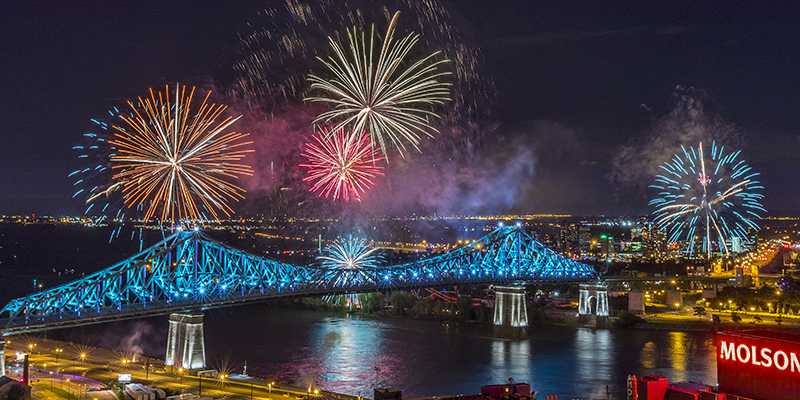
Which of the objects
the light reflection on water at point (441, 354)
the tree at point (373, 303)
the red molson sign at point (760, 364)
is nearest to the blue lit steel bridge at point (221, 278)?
the light reflection on water at point (441, 354)

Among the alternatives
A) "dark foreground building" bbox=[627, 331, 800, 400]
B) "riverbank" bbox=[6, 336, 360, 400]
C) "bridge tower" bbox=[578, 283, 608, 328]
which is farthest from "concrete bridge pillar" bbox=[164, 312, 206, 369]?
"bridge tower" bbox=[578, 283, 608, 328]

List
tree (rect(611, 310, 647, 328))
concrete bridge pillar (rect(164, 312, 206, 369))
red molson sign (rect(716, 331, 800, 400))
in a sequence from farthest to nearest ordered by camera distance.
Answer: tree (rect(611, 310, 647, 328)) < concrete bridge pillar (rect(164, 312, 206, 369)) < red molson sign (rect(716, 331, 800, 400))

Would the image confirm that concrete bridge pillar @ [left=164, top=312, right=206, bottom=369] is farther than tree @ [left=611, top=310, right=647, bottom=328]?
No

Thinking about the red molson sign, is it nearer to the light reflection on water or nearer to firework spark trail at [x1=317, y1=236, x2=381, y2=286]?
the light reflection on water

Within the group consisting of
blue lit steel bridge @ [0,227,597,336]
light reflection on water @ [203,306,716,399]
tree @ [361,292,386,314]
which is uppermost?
blue lit steel bridge @ [0,227,597,336]

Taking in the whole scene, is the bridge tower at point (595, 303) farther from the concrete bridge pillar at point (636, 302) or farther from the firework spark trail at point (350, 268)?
the firework spark trail at point (350, 268)
